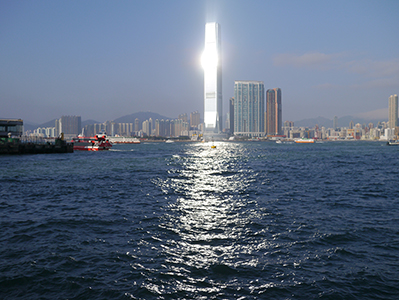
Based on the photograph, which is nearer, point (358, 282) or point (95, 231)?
point (358, 282)

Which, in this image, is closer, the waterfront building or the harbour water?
the harbour water

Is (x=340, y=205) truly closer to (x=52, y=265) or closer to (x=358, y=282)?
(x=358, y=282)

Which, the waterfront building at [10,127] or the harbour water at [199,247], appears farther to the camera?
the waterfront building at [10,127]

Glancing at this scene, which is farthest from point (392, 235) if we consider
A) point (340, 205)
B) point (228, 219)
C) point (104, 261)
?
point (104, 261)

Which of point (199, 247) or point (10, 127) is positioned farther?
point (10, 127)

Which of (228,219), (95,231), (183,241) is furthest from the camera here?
(228,219)

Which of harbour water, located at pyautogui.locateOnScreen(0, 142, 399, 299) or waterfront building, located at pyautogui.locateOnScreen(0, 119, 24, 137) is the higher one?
waterfront building, located at pyautogui.locateOnScreen(0, 119, 24, 137)

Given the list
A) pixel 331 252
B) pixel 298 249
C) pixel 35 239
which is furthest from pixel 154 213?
pixel 331 252

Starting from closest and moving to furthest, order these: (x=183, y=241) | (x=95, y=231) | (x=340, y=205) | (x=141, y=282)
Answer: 1. (x=141, y=282)
2. (x=183, y=241)
3. (x=95, y=231)
4. (x=340, y=205)

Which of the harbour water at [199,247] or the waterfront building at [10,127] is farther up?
the waterfront building at [10,127]

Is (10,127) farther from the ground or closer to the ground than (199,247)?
farther from the ground
